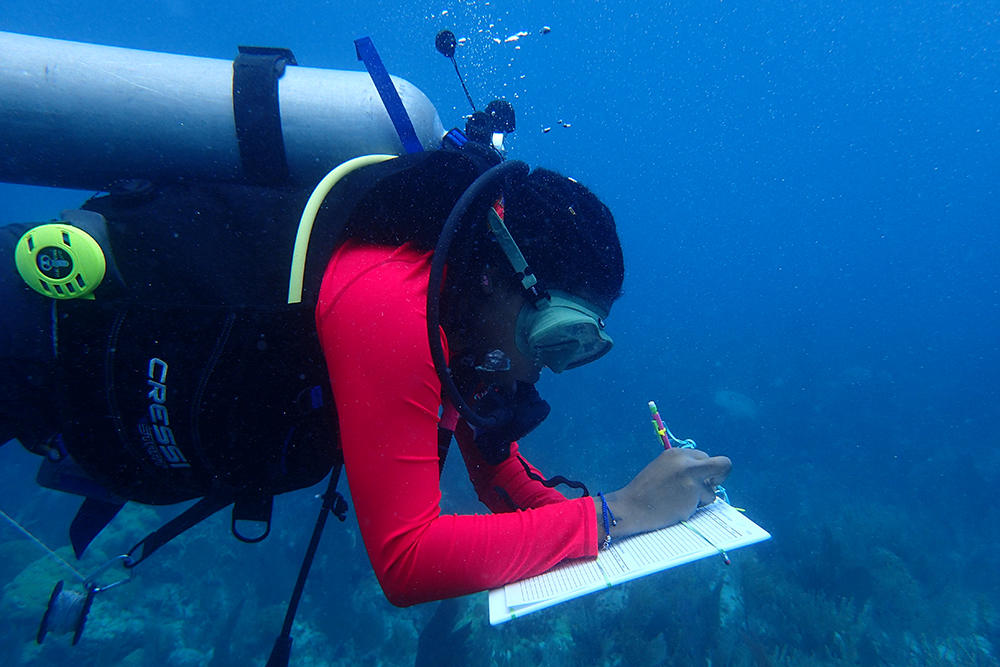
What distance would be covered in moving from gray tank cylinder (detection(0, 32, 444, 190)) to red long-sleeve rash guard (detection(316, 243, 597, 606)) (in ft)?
2.06

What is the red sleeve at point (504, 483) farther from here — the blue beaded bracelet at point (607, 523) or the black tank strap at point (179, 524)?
the black tank strap at point (179, 524)

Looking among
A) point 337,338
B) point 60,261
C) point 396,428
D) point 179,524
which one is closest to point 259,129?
point 60,261

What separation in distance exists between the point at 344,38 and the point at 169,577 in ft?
201

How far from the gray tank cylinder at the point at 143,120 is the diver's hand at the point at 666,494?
1623 millimetres

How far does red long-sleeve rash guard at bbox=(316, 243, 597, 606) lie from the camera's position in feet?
3.82

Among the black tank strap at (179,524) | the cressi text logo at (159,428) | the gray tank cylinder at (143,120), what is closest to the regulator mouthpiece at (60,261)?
the cressi text logo at (159,428)

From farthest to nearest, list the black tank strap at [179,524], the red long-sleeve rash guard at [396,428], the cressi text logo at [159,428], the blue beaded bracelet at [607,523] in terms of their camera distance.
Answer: the black tank strap at [179,524]
the blue beaded bracelet at [607,523]
the cressi text logo at [159,428]
the red long-sleeve rash guard at [396,428]

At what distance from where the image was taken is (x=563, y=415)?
17.1 metres

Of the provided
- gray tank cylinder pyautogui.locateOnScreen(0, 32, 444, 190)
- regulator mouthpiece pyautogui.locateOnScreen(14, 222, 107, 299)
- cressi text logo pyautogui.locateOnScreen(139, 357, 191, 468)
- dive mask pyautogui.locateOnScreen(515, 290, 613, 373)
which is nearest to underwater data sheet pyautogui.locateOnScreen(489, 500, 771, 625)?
dive mask pyautogui.locateOnScreen(515, 290, 613, 373)

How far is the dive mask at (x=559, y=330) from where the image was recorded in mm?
1431

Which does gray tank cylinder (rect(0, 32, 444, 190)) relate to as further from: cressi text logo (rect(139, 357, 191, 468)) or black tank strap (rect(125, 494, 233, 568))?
black tank strap (rect(125, 494, 233, 568))

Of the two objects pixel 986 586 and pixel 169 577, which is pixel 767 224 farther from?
pixel 169 577

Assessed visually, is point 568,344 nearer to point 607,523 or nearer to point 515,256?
point 515,256

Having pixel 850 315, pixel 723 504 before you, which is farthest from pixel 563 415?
pixel 850 315
